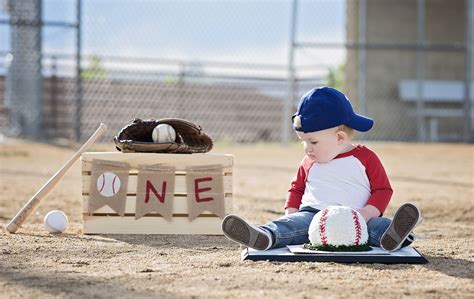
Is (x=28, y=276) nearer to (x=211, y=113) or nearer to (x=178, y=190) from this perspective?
(x=178, y=190)

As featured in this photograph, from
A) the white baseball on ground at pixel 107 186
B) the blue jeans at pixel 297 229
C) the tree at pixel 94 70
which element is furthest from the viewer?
the tree at pixel 94 70

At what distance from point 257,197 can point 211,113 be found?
8235 mm

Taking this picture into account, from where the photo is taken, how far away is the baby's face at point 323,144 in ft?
12.6

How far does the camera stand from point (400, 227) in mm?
3504

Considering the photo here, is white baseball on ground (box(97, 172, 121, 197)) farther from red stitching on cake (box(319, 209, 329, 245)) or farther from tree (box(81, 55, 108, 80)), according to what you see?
tree (box(81, 55, 108, 80))

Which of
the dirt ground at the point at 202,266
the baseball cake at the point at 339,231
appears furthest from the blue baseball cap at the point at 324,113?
the dirt ground at the point at 202,266

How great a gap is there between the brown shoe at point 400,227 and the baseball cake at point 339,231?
4.0 inches

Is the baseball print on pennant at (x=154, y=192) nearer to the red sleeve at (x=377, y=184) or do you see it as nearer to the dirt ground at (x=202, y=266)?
the dirt ground at (x=202, y=266)

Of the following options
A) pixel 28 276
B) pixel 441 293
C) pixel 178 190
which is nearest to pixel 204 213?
pixel 178 190

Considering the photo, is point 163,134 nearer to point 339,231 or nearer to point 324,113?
point 324,113

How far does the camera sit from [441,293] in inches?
109

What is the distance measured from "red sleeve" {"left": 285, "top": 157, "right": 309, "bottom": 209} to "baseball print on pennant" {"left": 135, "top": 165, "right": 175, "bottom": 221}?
685mm

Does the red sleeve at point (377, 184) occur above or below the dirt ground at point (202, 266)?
above

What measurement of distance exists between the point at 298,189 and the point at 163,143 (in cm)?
81
